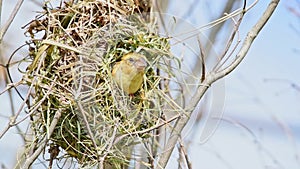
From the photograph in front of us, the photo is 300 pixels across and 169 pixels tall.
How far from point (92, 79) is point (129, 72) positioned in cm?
6

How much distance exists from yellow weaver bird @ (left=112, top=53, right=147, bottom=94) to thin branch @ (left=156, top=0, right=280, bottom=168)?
0.11 meters

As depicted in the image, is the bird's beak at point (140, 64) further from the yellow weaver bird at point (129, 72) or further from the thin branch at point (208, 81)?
the thin branch at point (208, 81)

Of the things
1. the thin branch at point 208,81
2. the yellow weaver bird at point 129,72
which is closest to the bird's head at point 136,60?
the yellow weaver bird at point 129,72

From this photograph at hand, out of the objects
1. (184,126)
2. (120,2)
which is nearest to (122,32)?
(120,2)

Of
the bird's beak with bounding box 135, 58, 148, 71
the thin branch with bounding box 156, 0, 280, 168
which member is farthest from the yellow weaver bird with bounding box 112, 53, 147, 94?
the thin branch with bounding box 156, 0, 280, 168

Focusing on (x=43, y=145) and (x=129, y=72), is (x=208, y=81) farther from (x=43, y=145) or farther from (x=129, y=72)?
(x=43, y=145)

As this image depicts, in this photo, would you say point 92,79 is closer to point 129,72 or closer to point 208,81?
point 129,72

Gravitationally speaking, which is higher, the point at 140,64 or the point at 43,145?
the point at 140,64

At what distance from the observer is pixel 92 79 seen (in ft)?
2.71

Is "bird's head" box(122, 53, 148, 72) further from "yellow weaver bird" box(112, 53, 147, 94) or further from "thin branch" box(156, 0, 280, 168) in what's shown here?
"thin branch" box(156, 0, 280, 168)

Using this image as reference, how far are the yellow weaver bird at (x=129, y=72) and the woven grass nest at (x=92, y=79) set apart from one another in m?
0.01

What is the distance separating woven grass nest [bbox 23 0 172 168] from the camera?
823mm

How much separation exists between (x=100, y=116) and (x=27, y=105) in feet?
0.56

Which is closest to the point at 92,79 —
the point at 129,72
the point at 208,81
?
the point at 129,72
